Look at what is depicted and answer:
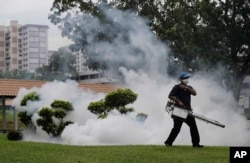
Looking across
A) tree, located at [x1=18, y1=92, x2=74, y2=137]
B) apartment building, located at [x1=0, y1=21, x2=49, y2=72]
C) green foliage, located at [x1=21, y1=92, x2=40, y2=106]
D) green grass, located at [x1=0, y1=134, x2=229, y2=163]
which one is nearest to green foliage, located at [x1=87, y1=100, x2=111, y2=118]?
tree, located at [x1=18, y1=92, x2=74, y2=137]

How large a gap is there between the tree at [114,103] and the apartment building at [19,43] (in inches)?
3819

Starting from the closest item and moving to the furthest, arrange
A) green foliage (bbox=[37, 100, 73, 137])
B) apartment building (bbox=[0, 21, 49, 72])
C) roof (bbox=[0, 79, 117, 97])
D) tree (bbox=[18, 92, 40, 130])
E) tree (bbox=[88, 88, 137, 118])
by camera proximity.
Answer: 1. tree (bbox=[88, 88, 137, 118])
2. green foliage (bbox=[37, 100, 73, 137])
3. tree (bbox=[18, 92, 40, 130])
4. roof (bbox=[0, 79, 117, 97])
5. apartment building (bbox=[0, 21, 49, 72])

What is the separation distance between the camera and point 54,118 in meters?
19.4

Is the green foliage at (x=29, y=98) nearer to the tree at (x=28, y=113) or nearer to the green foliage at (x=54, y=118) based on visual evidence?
the tree at (x=28, y=113)

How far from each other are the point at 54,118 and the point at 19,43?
4109 inches

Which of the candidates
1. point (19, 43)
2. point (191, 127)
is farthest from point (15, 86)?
point (19, 43)

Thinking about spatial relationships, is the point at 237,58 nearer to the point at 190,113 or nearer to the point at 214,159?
the point at 190,113

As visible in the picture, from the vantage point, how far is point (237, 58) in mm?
29766

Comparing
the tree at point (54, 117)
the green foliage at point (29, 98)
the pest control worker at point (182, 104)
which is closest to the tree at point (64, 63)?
the green foliage at point (29, 98)

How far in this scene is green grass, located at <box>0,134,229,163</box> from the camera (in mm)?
11344

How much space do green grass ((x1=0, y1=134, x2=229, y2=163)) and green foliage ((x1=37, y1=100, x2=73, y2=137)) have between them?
16.0ft

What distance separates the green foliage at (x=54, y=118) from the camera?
18.9 metres

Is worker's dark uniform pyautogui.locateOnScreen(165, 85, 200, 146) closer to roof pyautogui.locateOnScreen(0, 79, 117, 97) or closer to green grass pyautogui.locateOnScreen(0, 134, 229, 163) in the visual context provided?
green grass pyautogui.locateOnScreen(0, 134, 229, 163)

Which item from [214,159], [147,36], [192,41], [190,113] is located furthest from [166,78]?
[214,159]
